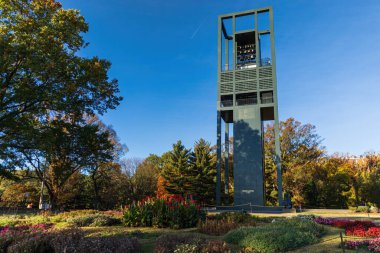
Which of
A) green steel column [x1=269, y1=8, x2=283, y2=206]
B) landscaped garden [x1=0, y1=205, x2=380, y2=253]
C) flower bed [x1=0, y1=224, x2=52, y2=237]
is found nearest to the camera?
landscaped garden [x1=0, y1=205, x2=380, y2=253]

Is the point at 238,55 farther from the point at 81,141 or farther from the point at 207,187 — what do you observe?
the point at 81,141

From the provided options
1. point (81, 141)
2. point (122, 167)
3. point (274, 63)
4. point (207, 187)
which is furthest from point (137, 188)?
point (274, 63)

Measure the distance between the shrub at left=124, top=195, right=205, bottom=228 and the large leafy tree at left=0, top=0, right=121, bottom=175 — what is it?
7.69 m

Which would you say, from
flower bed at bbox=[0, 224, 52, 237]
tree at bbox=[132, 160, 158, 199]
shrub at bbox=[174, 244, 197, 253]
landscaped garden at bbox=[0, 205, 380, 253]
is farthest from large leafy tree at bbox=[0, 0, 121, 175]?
tree at bbox=[132, 160, 158, 199]

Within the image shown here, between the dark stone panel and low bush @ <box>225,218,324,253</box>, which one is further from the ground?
the dark stone panel

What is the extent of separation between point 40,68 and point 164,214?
9.58m

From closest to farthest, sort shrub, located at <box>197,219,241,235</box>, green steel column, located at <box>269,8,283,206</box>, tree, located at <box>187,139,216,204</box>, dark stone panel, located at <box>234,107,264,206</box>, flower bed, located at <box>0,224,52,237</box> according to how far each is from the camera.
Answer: flower bed, located at <box>0,224,52,237</box> → shrub, located at <box>197,219,241,235</box> → green steel column, located at <box>269,8,283,206</box> → dark stone panel, located at <box>234,107,264,206</box> → tree, located at <box>187,139,216,204</box>

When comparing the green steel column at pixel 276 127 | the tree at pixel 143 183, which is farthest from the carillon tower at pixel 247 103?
the tree at pixel 143 183

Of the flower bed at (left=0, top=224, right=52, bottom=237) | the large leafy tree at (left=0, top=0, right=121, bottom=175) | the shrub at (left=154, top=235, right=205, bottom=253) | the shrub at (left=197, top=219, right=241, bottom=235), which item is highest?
the large leafy tree at (left=0, top=0, right=121, bottom=175)

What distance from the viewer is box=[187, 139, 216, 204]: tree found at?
3606cm

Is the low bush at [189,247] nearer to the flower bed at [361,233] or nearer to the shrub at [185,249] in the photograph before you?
the shrub at [185,249]

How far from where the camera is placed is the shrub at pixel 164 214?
10.7 metres

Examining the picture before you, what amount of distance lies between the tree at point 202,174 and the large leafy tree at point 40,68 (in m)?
22.0

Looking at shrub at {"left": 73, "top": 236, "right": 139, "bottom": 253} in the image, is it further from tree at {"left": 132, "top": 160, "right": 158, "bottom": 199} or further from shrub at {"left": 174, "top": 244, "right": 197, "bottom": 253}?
tree at {"left": 132, "top": 160, "right": 158, "bottom": 199}
